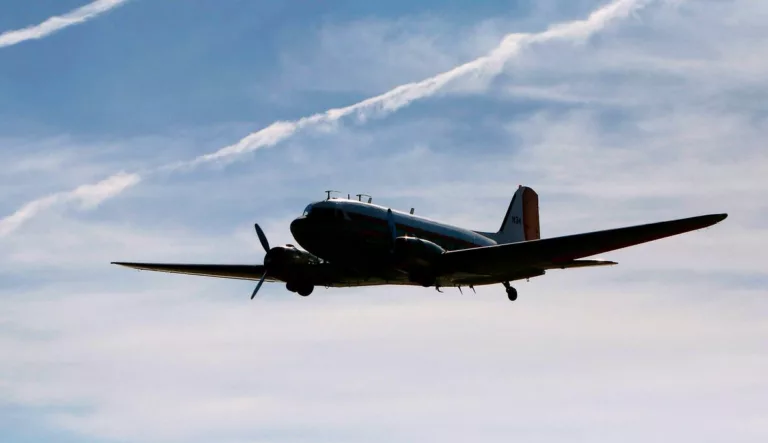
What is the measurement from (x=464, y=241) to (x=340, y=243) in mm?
7570

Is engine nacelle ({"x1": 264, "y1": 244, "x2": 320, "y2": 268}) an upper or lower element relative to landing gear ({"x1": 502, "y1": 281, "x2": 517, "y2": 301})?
A: upper

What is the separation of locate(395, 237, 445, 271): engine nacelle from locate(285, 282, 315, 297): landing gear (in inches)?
245

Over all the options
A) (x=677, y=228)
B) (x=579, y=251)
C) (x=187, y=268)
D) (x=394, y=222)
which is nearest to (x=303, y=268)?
(x=394, y=222)

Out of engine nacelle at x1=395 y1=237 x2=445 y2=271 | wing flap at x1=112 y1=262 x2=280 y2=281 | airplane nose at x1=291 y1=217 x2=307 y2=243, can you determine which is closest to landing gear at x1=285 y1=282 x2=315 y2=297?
wing flap at x1=112 y1=262 x2=280 y2=281

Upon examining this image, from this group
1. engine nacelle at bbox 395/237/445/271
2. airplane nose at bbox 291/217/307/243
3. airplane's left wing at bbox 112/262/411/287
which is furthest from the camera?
airplane's left wing at bbox 112/262/411/287

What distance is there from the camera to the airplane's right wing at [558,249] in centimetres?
3623

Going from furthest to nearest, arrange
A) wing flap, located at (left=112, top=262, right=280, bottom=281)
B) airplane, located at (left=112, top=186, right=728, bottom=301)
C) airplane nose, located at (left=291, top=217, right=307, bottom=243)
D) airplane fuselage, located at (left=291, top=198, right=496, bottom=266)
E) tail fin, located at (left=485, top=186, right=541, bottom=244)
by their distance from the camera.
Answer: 1. tail fin, located at (left=485, top=186, right=541, bottom=244)
2. wing flap, located at (left=112, top=262, right=280, bottom=281)
3. airplane nose, located at (left=291, top=217, right=307, bottom=243)
4. airplane fuselage, located at (left=291, top=198, right=496, bottom=266)
5. airplane, located at (left=112, top=186, right=728, bottom=301)

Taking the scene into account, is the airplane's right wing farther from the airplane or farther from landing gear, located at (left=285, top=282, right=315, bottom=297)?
landing gear, located at (left=285, top=282, right=315, bottom=297)

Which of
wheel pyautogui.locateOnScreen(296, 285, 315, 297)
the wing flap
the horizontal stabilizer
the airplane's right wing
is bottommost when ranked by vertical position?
the airplane's right wing

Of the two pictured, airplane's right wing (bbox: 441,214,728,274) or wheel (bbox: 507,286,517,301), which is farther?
wheel (bbox: 507,286,517,301)

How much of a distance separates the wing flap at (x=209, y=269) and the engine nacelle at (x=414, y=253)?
9.76m

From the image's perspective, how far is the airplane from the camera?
3894 centimetres

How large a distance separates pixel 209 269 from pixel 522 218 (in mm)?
18107

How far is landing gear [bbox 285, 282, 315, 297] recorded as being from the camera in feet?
149
